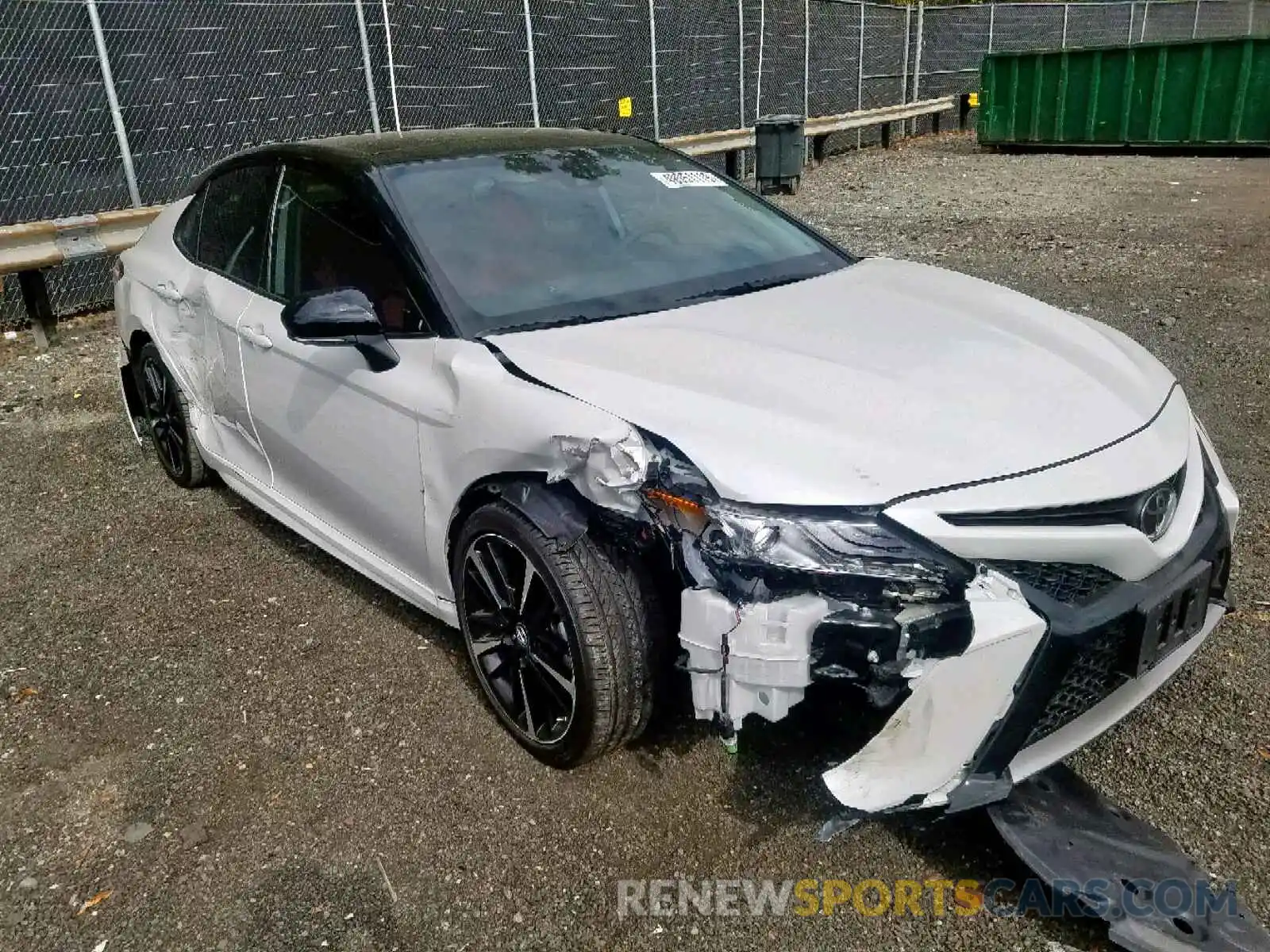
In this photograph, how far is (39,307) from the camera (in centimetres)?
734

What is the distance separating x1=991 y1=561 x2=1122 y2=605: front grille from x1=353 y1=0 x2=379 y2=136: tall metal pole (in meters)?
9.02

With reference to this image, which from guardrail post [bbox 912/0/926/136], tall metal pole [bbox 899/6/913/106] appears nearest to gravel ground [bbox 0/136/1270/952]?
tall metal pole [bbox 899/6/913/106]

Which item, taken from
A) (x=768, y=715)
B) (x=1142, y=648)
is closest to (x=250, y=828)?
(x=768, y=715)

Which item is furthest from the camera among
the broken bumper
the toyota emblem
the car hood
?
the toyota emblem

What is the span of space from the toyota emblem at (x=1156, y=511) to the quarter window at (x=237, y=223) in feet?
9.53

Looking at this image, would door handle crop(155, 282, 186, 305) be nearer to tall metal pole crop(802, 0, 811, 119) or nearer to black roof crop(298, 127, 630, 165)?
black roof crop(298, 127, 630, 165)

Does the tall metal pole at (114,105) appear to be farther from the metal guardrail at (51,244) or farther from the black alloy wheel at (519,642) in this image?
the black alloy wheel at (519,642)

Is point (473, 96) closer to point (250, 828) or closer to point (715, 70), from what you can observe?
point (715, 70)

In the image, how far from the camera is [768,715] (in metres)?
2.22

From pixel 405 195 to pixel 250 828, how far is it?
1.88m

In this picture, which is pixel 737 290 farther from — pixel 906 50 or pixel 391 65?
pixel 906 50

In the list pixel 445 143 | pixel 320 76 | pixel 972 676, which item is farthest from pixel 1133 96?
pixel 972 676

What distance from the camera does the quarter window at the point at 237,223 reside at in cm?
376

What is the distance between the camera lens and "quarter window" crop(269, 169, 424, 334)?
9.95 feet
